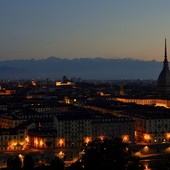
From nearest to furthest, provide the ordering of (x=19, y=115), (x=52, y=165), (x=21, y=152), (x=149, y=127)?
(x=52, y=165) → (x=21, y=152) → (x=149, y=127) → (x=19, y=115)

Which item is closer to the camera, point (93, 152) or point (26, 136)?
point (93, 152)

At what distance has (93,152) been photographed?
3173cm

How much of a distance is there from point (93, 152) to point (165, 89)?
8947cm

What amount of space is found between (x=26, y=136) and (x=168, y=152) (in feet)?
44.3

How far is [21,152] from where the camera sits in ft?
171

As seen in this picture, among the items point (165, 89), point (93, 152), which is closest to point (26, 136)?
point (93, 152)

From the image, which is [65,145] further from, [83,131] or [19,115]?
[19,115]

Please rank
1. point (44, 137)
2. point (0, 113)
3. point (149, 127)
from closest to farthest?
point (44, 137)
point (149, 127)
point (0, 113)

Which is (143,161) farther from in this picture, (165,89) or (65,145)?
(165,89)

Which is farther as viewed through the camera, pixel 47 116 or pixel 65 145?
pixel 47 116

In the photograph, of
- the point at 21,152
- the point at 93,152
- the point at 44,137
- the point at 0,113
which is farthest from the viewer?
the point at 0,113

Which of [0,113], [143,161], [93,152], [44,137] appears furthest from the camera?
[0,113]

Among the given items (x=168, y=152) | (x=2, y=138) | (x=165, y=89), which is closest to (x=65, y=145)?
(x=2, y=138)

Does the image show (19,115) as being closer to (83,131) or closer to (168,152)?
(83,131)
